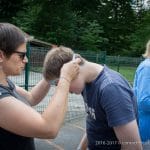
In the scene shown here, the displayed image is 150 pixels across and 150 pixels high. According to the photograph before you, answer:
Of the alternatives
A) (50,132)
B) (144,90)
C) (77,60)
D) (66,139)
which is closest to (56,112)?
(50,132)

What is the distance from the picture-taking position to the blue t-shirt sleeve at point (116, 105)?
2.64 meters

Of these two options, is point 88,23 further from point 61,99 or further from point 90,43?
point 61,99

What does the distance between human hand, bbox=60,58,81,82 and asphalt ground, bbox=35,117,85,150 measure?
435 cm

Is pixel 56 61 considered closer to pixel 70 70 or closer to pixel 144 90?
pixel 70 70

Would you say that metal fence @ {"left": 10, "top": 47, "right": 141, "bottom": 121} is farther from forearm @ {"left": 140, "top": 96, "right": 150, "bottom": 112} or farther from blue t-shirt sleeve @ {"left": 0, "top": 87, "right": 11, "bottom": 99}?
blue t-shirt sleeve @ {"left": 0, "top": 87, "right": 11, "bottom": 99}

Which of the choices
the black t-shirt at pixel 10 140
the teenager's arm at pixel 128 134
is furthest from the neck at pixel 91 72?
the black t-shirt at pixel 10 140

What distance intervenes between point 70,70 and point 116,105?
349 millimetres

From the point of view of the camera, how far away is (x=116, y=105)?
8.67 feet

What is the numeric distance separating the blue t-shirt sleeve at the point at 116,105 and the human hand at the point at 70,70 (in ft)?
0.75

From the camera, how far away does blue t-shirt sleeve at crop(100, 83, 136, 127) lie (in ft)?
8.67

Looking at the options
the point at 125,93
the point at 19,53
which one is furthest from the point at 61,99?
the point at 125,93

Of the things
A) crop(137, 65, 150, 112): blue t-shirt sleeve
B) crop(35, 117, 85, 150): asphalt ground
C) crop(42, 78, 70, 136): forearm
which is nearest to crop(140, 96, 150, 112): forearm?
crop(137, 65, 150, 112): blue t-shirt sleeve

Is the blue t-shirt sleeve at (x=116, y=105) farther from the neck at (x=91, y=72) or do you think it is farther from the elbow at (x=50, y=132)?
the elbow at (x=50, y=132)

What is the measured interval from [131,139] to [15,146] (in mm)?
715
